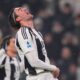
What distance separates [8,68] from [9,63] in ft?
0.30

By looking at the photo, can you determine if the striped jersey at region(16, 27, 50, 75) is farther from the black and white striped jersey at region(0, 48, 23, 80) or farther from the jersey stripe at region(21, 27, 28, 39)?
the black and white striped jersey at region(0, 48, 23, 80)

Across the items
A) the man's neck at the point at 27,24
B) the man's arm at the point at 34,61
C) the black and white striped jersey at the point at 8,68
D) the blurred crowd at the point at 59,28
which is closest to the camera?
the man's arm at the point at 34,61

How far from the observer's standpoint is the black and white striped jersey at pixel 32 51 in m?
5.24

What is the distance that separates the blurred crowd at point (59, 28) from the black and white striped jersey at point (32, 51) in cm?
429

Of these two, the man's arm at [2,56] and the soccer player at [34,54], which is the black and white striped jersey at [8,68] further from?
the soccer player at [34,54]

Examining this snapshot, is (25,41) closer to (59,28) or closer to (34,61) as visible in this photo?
(34,61)

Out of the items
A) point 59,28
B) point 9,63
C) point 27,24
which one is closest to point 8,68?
point 9,63

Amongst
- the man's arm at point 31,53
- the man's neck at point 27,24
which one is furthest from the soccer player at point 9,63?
the man's arm at point 31,53

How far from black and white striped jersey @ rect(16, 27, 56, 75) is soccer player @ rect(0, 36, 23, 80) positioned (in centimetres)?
104

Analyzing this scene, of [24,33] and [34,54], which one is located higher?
[24,33]

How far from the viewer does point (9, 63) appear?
257 inches

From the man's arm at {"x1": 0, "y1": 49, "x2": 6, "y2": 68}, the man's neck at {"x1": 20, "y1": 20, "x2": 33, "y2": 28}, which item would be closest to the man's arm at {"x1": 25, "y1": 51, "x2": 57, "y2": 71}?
the man's neck at {"x1": 20, "y1": 20, "x2": 33, "y2": 28}

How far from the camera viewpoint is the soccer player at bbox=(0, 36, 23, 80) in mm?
6406

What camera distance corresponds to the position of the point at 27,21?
17.9 ft
